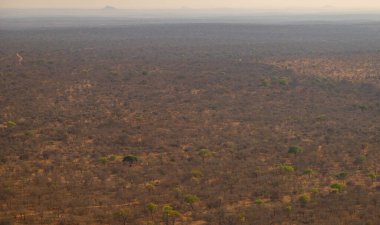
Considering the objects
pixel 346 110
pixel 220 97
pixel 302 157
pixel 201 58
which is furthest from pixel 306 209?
pixel 201 58

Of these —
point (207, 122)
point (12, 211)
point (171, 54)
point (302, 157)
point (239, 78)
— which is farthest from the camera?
point (171, 54)

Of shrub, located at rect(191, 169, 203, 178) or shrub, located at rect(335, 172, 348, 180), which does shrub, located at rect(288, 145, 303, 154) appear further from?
shrub, located at rect(191, 169, 203, 178)

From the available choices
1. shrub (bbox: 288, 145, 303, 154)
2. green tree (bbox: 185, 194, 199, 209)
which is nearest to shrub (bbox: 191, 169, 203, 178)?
green tree (bbox: 185, 194, 199, 209)

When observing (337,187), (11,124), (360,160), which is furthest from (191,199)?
(11,124)

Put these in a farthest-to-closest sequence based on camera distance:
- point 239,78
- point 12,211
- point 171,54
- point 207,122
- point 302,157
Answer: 1. point 171,54
2. point 239,78
3. point 207,122
4. point 302,157
5. point 12,211

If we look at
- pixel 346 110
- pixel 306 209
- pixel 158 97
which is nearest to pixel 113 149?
pixel 306 209

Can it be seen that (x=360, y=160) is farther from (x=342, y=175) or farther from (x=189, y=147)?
(x=189, y=147)

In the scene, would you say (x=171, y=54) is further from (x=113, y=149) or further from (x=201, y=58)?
(x=113, y=149)

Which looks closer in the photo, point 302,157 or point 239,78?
point 302,157

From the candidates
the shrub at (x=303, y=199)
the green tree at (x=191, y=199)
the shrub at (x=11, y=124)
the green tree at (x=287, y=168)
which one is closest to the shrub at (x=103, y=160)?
the green tree at (x=191, y=199)
